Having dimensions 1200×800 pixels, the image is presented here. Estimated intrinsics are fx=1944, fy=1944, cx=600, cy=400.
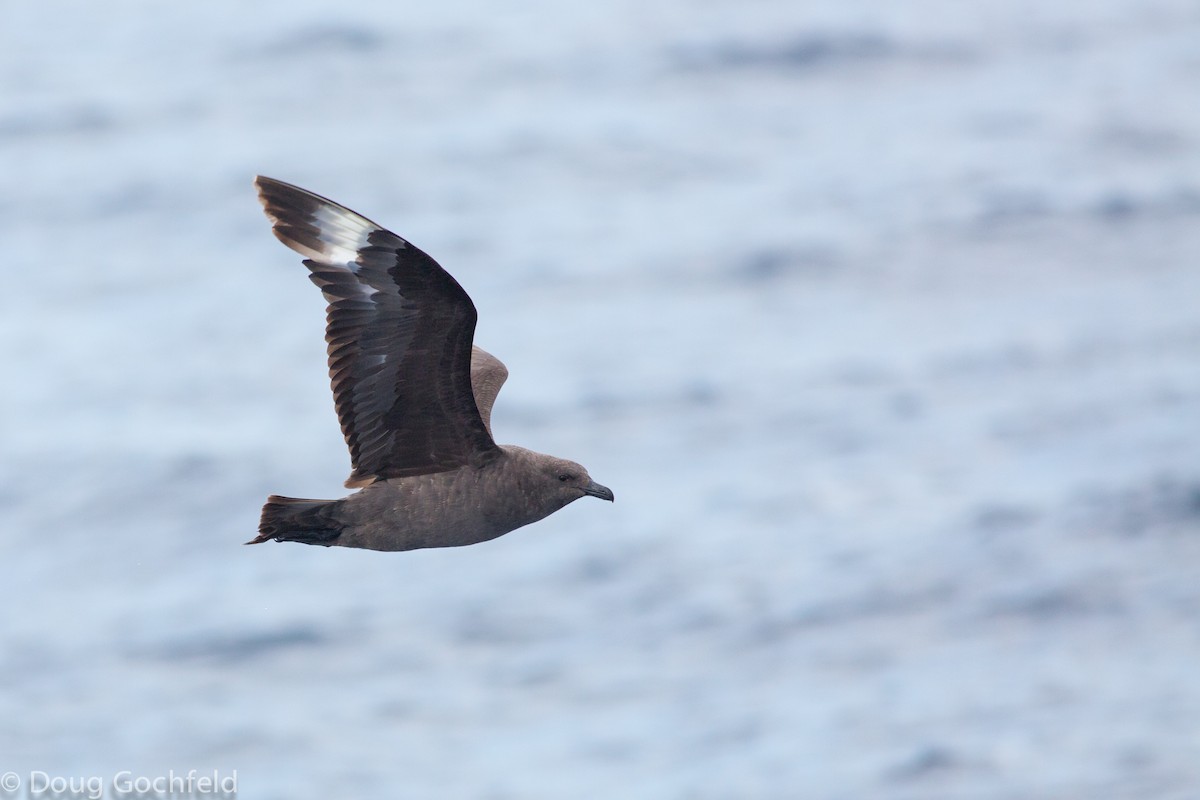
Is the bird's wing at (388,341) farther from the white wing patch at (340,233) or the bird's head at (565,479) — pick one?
the bird's head at (565,479)

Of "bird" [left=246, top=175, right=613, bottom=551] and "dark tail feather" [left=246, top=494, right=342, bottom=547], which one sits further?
"dark tail feather" [left=246, top=494, right=342, bottom=547]

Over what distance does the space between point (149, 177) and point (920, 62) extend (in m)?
18.3

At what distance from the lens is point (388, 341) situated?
836 centimetres

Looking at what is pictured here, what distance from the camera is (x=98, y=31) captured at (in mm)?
49219

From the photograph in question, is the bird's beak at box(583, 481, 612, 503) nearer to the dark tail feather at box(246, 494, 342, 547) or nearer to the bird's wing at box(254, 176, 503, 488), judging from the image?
the bird's wing at box(254, 176, 503, 488)

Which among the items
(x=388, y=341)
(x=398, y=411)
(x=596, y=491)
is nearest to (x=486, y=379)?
(x=596, y=491)

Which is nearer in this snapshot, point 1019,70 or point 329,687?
point 329,687

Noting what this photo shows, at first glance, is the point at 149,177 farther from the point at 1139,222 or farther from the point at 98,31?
the point at 1139,222

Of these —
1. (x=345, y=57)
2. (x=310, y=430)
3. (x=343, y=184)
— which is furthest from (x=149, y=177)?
(x=310, y=430)

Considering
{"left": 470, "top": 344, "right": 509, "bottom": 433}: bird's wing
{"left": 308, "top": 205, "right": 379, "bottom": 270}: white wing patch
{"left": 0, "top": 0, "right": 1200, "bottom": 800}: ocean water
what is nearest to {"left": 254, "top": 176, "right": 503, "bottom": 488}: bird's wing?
{"left": 308, "top": 205, "right": 379, "bottom": 270}: white wing patch

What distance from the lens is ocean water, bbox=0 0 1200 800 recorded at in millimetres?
28578

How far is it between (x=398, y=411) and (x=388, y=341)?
0.38 meters

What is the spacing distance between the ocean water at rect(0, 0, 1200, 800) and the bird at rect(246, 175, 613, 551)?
62.7 ft

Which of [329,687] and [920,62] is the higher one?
[920,62]
